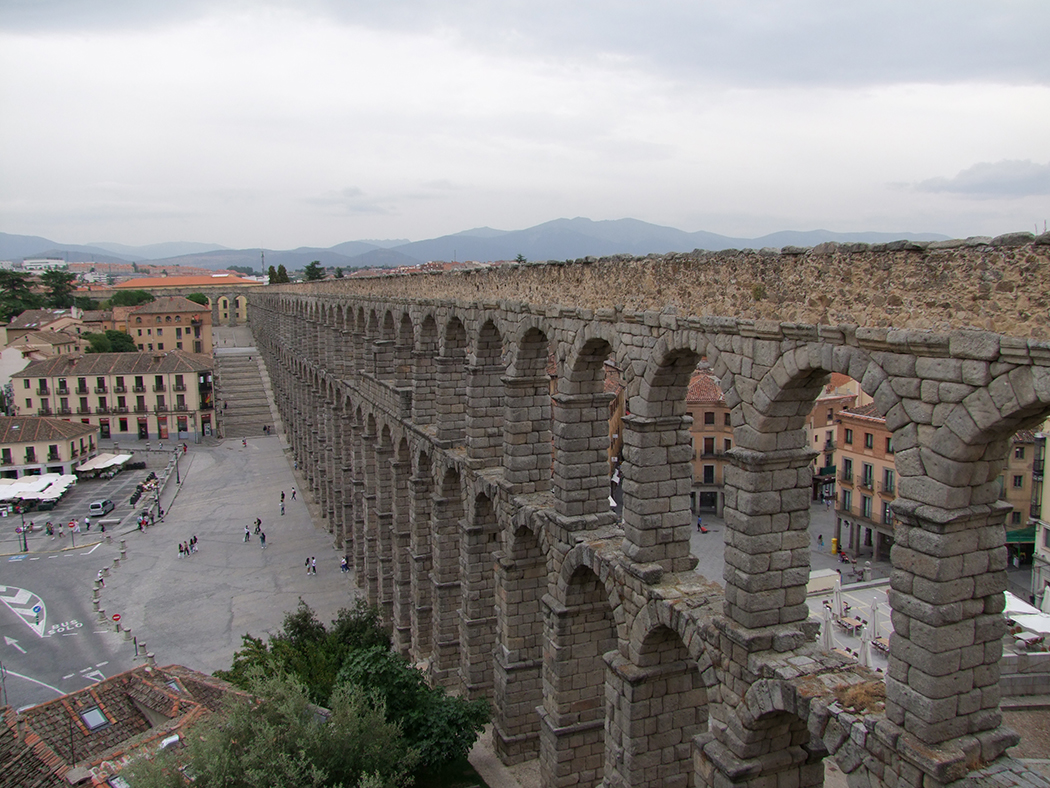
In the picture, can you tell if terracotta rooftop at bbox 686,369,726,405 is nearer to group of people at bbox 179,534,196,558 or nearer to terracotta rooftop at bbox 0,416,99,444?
group of people at bbox 179,534,196,558

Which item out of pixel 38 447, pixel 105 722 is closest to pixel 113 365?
pixel 38 447

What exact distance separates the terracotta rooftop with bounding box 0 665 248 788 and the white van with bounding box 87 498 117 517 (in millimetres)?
32651

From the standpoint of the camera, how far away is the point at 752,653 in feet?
35.1

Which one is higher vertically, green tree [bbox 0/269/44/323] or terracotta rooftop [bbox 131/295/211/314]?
green tree [bbox 0/269/44/323]

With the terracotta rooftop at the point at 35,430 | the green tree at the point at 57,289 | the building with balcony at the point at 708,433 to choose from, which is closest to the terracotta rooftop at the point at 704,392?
the building with balcony at the point at 708,433

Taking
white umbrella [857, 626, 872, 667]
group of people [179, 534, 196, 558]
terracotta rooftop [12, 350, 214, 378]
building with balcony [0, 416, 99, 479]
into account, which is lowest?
group of people [179, 534, 196, 558]

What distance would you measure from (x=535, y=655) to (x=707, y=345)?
→ 11237 millimetres

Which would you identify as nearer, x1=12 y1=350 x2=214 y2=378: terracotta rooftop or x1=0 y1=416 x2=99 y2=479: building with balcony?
x1=0 y1=416 x2=99 y2=479: building with balcony

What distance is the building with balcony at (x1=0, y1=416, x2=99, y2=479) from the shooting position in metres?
56.0

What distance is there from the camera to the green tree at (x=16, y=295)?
102125 millimetres

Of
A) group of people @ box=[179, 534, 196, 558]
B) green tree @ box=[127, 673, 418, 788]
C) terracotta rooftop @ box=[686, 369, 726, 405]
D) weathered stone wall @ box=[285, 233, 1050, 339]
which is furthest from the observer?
terracotta rooftop @ box=[686, 369, 726, 405]

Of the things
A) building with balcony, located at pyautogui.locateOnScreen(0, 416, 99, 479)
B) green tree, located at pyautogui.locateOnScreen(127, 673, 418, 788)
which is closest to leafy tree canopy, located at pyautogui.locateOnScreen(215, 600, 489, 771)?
green tree, located at pyautogui.locateOnScreen(127, 673, 418, 788)

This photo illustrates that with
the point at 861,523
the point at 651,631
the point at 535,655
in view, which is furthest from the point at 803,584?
the point at 861,523

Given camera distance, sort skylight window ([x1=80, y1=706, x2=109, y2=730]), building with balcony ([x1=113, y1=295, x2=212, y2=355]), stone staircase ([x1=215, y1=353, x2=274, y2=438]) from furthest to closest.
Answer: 1. building with balcony ([x1=113, y1=295, x2=212, y2=355])
2. stone staircase ([x1=215, y1=353, x2=274, y2=438])
3. skylight window ([x1=80, y1=706, x2=109, y2=730])
